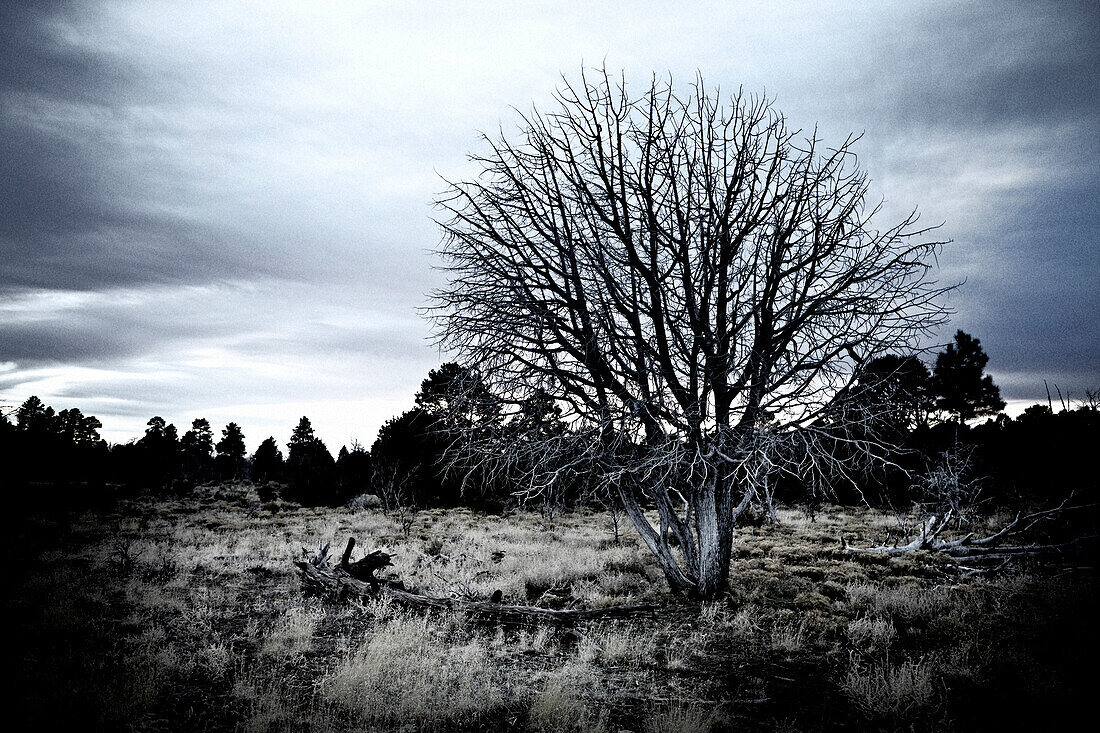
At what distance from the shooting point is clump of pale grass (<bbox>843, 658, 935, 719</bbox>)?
4.56 metres

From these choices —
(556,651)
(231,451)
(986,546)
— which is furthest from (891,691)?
(231,451)

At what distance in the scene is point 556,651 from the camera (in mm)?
6418

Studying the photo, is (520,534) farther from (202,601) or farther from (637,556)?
(202,601)

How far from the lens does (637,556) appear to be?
12.6 m

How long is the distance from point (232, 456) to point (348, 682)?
201 feet

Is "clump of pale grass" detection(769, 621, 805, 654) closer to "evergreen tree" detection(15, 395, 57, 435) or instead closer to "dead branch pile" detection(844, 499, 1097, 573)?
"dead branch pile" detection(844, 499, 1097, 573)

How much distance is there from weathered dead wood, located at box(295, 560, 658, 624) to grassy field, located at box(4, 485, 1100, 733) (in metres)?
0.21

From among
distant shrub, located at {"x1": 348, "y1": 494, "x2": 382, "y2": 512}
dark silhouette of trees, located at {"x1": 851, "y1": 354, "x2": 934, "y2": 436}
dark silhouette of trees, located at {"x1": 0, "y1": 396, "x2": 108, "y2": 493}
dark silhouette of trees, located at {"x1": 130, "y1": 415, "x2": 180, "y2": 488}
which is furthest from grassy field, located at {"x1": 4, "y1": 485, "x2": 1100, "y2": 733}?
dark silhouette of trees, located at {"x1": 130, "y1": 415, "x2": 180, "y2": 488}

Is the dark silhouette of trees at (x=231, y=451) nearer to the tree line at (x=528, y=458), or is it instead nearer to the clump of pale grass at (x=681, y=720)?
the tree line at (x=528, y=458)

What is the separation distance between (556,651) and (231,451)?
6104 cm

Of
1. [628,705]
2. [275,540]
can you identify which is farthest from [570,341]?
[275,540]

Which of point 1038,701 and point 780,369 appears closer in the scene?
point 1038,701

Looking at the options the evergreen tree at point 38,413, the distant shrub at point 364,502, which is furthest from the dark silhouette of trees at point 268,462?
the distant shrub at point 364,502

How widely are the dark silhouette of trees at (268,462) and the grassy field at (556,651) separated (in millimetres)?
41251
